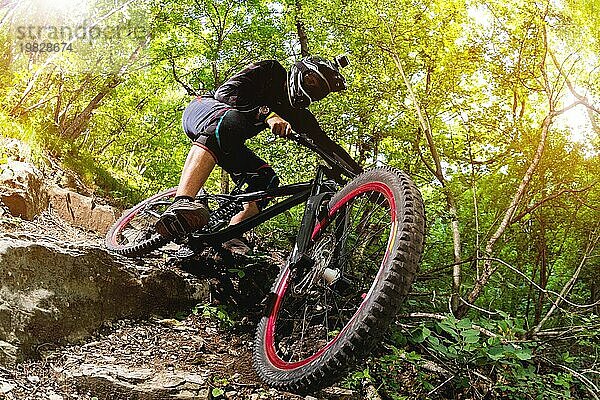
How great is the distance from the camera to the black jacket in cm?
281

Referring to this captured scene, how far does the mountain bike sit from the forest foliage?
0.43 meters

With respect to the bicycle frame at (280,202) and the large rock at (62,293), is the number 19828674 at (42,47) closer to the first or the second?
the bicycle frame at (280,202)

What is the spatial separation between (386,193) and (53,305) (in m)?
1.66

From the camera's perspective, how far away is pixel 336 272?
2.26 metres

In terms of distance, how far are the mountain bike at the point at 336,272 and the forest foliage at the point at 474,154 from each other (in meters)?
0.43

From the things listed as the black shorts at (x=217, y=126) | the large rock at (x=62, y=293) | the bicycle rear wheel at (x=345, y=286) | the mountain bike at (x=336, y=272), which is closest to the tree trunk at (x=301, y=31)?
the black shorts at (x=217, y=126)

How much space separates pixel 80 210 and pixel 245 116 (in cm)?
320

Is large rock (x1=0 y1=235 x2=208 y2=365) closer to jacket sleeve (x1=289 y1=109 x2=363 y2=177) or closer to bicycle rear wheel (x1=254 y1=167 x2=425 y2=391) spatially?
bicycle rear wheel (x1=254 y1=167 x2=425 y2=391)

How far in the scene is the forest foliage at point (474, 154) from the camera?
8.82ft

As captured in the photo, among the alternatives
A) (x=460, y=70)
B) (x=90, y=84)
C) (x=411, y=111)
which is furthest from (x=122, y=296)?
(x=90, y=84)

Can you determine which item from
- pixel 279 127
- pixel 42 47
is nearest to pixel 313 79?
pixel 279 127

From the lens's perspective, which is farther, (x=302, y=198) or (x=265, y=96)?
(x=265, y=96)

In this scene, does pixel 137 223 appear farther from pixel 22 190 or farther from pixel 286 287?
pixel 286 287

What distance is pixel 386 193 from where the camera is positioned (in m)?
2.11
